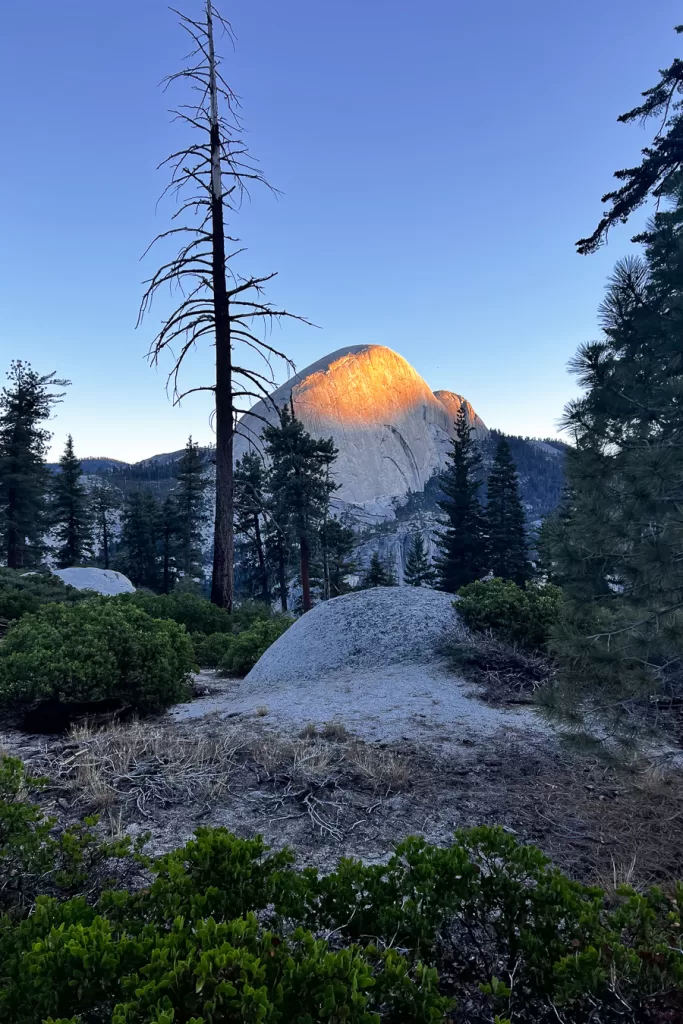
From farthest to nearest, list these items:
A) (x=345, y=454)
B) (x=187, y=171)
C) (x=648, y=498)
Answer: (x=345, y=454) → (x=187, y=171) → (x=648, y=498)

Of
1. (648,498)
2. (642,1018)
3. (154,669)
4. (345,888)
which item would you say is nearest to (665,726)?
(648,498)

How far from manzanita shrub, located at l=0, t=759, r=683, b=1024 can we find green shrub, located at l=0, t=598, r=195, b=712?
10.7ft

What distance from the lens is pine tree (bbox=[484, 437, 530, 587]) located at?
3095 centimetres

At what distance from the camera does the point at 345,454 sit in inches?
2630

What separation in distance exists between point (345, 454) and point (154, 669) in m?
61.2

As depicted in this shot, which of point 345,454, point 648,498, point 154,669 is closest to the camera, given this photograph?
point 648,498

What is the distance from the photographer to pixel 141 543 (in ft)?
130

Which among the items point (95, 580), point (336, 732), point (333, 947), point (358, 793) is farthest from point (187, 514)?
point (333, 947)

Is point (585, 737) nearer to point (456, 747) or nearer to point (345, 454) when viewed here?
point (456, 747)

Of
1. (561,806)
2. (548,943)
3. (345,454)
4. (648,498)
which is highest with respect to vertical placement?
(345,454)

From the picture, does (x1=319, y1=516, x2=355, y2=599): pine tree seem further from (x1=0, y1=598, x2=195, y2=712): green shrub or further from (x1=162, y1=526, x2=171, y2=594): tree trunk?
(x1=0, y1=598, x2=195, y2=712): green shrub

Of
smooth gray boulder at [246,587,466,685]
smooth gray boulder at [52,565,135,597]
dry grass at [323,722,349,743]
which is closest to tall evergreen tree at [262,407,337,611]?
smooth gray boulder at [52,565,135,597]

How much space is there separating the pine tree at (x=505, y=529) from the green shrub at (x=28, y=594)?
75.9 ft

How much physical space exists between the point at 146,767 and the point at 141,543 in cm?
3772
